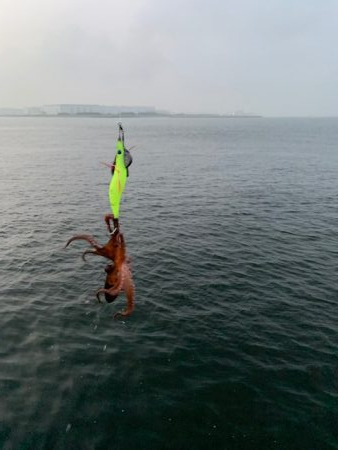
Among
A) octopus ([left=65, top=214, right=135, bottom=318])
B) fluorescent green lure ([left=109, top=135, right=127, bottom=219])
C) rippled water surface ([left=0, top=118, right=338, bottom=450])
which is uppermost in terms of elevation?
fluorescent green lure ([left=109, top=135, right=127, bottom=219])

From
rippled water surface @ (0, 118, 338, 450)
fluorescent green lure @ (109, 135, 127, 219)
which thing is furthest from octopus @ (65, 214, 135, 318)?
rippled water surface @ (0, 118, 338, 450)

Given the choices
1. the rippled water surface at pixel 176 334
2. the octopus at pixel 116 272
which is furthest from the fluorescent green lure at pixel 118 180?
the rippled water surface at pixel 176 334

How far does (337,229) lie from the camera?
3378 centimetres

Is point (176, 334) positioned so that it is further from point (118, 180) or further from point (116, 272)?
point (118, 180)

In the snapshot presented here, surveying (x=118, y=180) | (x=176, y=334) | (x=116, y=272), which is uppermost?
(x=118, y=180)

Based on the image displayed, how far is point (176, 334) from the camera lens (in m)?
18.4

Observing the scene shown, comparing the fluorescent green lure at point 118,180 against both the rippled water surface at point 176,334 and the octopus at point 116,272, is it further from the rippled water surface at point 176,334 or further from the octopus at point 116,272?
the rippled water surface at point 176,334

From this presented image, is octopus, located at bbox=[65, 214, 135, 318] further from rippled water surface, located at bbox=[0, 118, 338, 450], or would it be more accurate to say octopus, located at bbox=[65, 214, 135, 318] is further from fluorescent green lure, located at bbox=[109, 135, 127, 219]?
rippled water surface, located at bbox=[0, 118, 338, 450]

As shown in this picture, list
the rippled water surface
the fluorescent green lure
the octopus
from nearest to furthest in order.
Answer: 1. the fluorescent green lure
2. the octopus
3. the rippled water surface

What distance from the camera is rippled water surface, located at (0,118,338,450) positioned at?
44.2ft

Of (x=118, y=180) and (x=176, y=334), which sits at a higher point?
(x=118, y=180)

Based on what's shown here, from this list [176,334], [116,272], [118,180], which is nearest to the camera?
[118,180]

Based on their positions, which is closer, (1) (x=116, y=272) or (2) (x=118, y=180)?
(2) (x=118, y=180)

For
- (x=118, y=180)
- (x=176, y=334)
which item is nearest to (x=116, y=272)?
(x=118, y=180)
